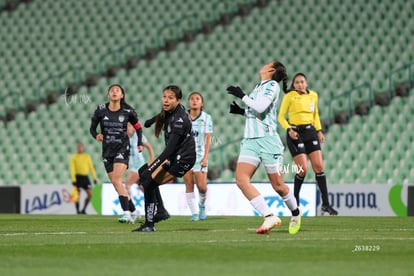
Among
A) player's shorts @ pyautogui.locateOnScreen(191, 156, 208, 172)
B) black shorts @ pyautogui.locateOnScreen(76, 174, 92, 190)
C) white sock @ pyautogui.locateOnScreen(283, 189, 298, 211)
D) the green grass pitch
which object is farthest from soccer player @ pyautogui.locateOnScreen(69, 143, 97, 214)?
white sock @ pyautogui.locateOnScreen(283, 189, 298, 211)

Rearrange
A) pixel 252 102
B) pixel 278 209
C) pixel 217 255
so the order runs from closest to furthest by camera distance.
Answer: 1. pixel 217 255
2. pixel 252 102
3. pixel 278 209

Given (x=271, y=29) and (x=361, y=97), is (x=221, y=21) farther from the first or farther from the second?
(x=361, y=97)

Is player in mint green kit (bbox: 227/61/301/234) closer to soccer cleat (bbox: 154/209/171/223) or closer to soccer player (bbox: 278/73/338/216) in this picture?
soccer cleat (bbox: 154/209/171/223)

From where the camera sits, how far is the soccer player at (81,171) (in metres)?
22.7

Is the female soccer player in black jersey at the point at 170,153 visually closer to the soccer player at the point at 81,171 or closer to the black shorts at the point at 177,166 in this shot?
the black shorts at the point at 177,166

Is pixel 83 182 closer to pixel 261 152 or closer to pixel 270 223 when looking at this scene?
pixel 261 152

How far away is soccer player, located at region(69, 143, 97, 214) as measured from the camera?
22688mm

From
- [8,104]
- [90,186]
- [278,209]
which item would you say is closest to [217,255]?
[278,209]

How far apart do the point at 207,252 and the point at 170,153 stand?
301 centimetres

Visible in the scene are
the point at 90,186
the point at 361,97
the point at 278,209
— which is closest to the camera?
the point at 278,209

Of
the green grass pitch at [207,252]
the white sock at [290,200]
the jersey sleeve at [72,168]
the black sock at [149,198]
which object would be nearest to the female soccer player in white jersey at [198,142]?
the green grass pitch at [207,252]

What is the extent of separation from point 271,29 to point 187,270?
2006cm

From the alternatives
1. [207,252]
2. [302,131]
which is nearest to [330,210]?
[302,131]

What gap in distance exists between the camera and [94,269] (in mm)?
7609
